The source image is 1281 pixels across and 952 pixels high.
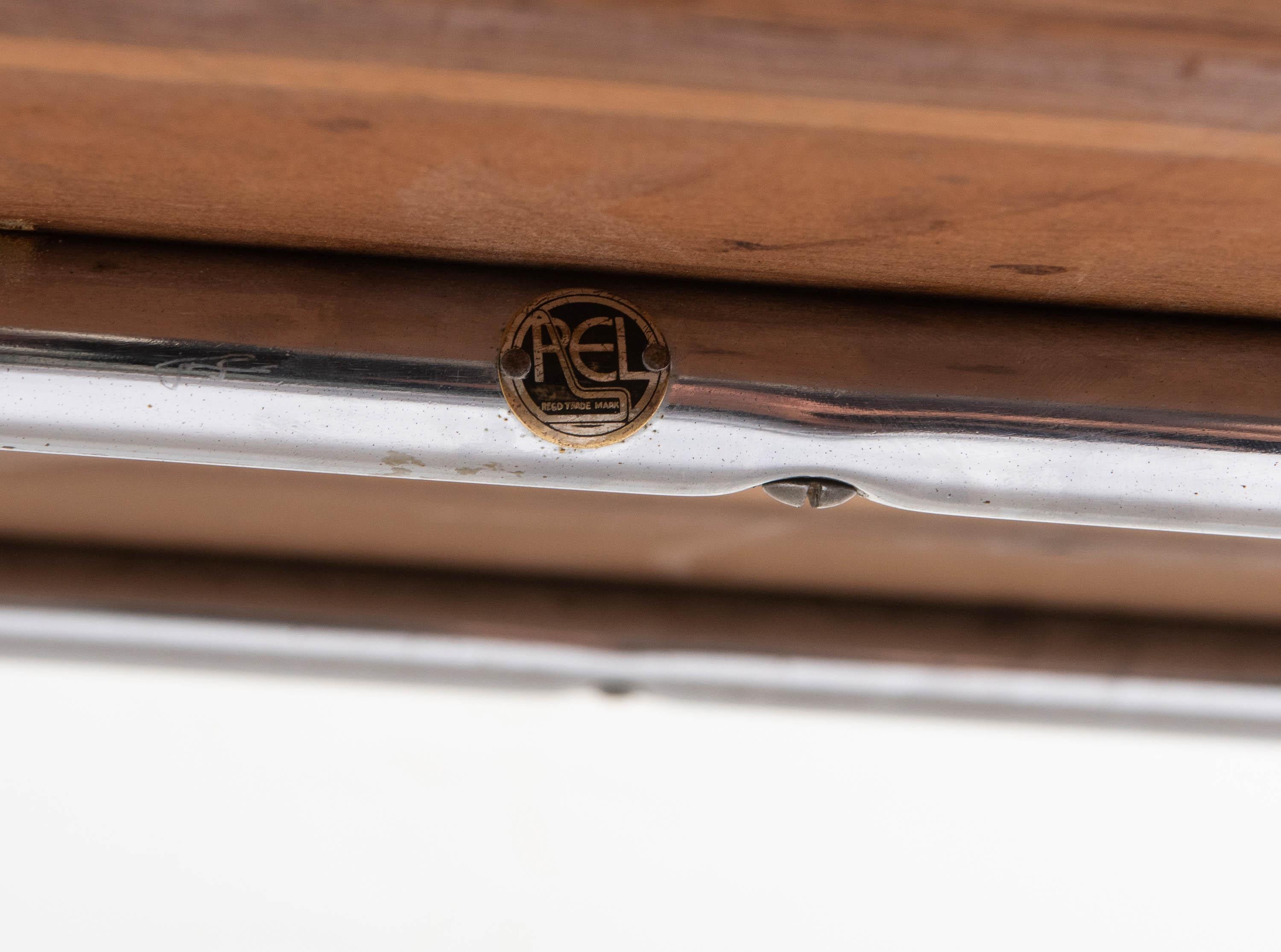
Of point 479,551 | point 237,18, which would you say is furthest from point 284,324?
point 479,551

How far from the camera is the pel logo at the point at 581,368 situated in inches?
18.7

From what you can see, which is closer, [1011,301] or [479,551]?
[1011,301]

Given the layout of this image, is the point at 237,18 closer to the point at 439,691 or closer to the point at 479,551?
the point at 479,551

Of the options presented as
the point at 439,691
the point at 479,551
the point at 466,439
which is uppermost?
the point at 479,551

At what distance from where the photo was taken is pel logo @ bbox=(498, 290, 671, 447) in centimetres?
48

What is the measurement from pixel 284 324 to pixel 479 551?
645 mm

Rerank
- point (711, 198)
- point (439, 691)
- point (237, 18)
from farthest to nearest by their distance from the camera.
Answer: point (439, 691), point (711, 198), point (237, 18)

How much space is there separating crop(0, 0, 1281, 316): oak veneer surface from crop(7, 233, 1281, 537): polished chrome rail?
21mm

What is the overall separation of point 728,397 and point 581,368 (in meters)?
0.08

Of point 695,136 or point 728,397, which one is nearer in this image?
point 695,136

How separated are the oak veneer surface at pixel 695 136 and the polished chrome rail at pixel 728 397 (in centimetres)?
2

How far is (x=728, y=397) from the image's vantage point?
488 millimetres

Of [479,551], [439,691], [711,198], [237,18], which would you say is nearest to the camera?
[237,18]

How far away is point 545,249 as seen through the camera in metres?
0.48
